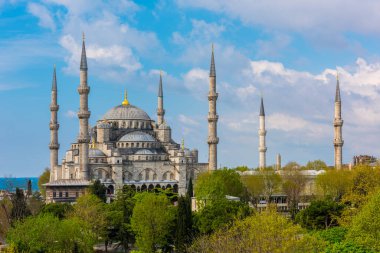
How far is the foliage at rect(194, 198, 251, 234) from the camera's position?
42188 mm

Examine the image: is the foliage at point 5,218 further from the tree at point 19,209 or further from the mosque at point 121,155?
the mosque at point 121,155

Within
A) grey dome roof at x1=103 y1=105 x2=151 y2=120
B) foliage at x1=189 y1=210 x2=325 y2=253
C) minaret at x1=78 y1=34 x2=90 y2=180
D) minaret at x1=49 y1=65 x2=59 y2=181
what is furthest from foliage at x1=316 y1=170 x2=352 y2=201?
foliage at x1=189 y1=210 x2=325 y2=253

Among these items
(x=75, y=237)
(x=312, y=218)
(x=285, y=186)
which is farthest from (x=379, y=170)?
(x=75, y=237)

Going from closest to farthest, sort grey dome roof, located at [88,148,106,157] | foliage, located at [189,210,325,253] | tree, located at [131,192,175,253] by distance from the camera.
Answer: foliage, located at [189,210,325,253]
tree, located at [131,192,175,253]
grey dome roof, located at [88,148,106,157]

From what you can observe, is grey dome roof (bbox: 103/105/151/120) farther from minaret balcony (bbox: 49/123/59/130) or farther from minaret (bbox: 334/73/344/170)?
minaret (bbox: 334/73/344/170)

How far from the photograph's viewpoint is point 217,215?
43.1 metres

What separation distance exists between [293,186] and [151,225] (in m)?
29.7

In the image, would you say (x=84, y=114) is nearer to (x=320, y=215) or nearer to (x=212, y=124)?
(x=212, y=124)

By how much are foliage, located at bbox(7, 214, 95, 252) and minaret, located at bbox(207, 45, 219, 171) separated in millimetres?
36614

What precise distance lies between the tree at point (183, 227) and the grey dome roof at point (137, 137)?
37.5 meters

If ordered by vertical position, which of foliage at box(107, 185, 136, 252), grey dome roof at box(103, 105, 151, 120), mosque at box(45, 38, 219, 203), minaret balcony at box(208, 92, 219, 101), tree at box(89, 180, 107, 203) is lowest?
foliage at box(107, 185, 136, 252)

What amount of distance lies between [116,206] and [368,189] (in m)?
Result: 17.3

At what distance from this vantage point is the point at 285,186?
71.1 meters

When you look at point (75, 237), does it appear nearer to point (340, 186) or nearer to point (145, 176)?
point (340, 186)
